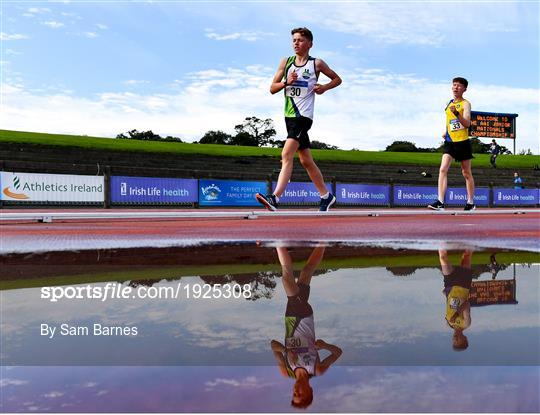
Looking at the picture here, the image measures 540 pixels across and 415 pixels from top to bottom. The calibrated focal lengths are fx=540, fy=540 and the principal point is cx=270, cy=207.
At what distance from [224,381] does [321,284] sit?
143 cm

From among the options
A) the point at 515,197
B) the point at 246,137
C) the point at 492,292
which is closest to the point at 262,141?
the point at 246,137

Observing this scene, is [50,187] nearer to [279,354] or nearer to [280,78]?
[280,78]

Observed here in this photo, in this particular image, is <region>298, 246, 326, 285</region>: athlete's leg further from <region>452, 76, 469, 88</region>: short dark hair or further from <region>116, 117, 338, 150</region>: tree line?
<region>116, 117, 338, 150</region>: tree line

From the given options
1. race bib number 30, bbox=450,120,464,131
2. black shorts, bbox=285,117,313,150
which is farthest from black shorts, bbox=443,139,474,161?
black shorts, bbox=285,117,313,150

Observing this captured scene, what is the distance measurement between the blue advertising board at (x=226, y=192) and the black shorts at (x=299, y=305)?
2205cm

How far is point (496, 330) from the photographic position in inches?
75.3

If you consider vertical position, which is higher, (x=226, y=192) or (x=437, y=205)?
(x=226, y=192)

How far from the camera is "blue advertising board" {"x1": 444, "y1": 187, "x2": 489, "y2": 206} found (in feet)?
107

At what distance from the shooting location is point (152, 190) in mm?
22969

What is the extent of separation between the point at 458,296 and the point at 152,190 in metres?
21.3

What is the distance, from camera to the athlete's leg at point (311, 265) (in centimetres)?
→ 295

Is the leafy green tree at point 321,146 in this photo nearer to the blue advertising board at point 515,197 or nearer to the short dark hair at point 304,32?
the blue advertising board at point 515,197

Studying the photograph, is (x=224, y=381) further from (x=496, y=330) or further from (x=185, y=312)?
(x=496, y=330)

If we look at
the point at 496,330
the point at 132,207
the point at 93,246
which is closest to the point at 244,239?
the point at 93,246
